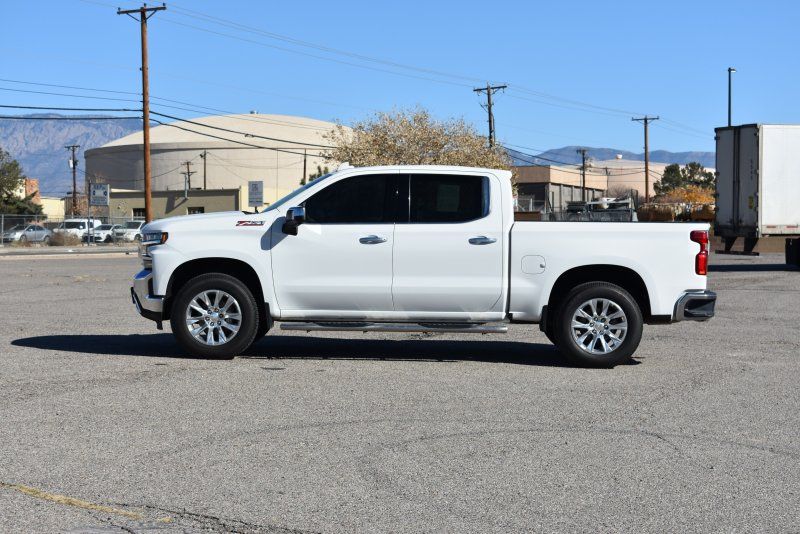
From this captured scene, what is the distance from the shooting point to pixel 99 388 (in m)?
9.01

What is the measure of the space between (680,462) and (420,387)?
313 centimetres

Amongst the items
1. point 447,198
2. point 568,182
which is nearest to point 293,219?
point 447,198

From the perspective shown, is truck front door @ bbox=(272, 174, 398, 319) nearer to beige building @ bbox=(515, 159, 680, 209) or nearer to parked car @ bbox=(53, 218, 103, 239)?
parked car @ bbox=(53, 218, 103, 239)

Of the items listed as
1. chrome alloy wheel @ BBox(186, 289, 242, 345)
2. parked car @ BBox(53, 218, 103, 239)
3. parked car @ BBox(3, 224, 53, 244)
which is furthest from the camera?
parked car @ BBox(53, 218, 103, 239)

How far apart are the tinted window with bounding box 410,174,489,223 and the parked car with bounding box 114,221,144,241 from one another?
56633 millimetres

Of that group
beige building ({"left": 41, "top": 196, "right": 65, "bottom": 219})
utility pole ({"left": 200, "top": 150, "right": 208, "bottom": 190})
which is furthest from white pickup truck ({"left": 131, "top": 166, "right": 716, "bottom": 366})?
beige building ({"left": 41, "top": 196, "right": 65, "bottom": 219})

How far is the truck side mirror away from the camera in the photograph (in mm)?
10617

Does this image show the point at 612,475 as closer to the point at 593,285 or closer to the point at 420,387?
the point at 420,387

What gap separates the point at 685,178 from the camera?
142 metres

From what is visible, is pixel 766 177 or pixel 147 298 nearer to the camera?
pixel 147 298

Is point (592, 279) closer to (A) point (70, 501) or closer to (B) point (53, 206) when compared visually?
(A) point (70, 501)

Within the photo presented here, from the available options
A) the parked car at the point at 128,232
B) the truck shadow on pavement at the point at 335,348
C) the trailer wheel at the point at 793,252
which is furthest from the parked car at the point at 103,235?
the truck shadow on pavement at the point at 335,348

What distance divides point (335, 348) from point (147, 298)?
235cm

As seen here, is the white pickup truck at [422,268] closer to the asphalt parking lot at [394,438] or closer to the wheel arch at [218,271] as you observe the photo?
the wheel arch at [218,271]
